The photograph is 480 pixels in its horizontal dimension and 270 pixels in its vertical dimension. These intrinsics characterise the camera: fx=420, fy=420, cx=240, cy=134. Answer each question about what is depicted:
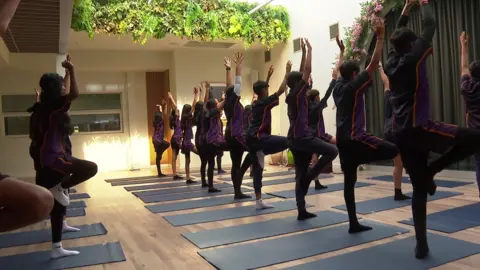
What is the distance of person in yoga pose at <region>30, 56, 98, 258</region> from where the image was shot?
3076mm

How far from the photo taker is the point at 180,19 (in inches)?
353

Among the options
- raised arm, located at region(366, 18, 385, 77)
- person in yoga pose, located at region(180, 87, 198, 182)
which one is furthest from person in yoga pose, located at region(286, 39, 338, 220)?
person in yoga pose, located at region(180, 87, 198, 182)

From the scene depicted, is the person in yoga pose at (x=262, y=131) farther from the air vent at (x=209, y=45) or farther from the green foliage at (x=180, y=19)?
the air vent at (x=209, y=45)

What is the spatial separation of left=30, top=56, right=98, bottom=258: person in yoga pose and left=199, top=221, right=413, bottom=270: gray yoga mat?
3.64 feet

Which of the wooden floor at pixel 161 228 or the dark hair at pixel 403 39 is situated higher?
the dark hair at pixel 403 39

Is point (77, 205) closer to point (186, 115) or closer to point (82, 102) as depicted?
point (186, 115)

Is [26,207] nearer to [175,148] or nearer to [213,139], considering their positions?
[213,139]

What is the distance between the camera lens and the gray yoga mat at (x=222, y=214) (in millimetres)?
4371

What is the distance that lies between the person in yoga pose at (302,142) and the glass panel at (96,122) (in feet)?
28.0

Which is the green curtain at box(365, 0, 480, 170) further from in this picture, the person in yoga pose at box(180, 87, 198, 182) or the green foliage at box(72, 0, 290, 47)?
the green foliage at box(72, 0, 290, 47)

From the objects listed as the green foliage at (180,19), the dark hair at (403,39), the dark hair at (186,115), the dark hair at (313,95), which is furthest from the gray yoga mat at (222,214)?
the green foliage at (180,19)

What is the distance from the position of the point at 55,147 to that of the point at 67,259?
862 mm

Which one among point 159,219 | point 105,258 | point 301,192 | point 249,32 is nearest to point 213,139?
point 159,219

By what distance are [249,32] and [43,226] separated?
6628mm
